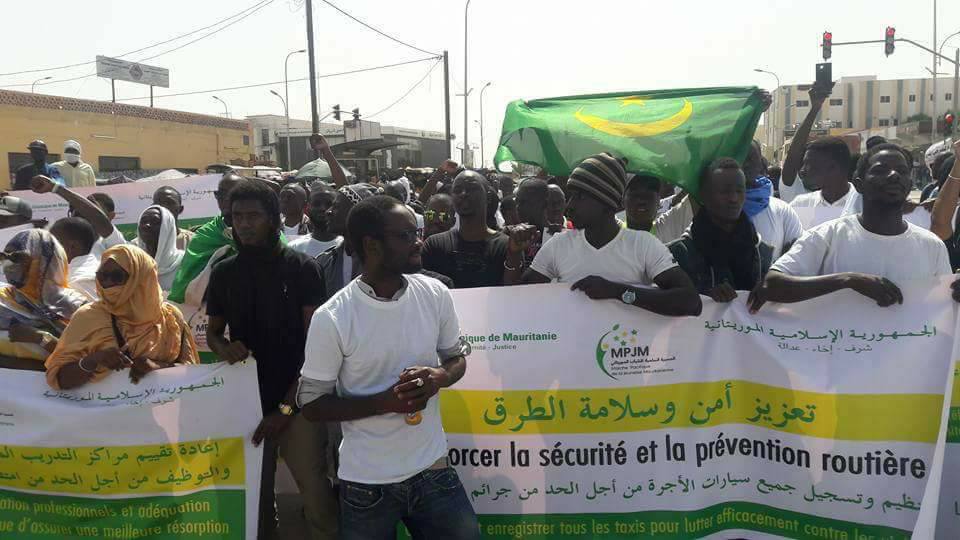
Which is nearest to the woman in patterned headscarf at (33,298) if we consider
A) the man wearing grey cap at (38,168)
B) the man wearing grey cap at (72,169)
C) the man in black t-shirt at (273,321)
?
the man in black t-shirt at (273,321)

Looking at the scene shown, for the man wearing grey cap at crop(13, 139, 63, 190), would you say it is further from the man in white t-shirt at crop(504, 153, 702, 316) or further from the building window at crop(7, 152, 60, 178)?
the building window at crop(7, 152, 60, 178)

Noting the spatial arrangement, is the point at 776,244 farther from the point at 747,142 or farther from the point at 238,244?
the point at 238,244

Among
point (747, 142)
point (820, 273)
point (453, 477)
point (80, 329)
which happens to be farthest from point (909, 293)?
point (80, 329)

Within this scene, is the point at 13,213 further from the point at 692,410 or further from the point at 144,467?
the point at 692,410

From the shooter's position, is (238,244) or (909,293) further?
(238,244)

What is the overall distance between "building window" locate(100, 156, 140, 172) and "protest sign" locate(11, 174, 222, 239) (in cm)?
2880

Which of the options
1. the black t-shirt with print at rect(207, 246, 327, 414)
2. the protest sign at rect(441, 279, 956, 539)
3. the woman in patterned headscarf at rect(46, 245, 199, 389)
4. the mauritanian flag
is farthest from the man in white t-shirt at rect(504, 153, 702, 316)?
the woman in patterned headscarf at rect(46, 245, 199, 389)

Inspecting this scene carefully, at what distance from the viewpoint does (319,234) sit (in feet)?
16.3

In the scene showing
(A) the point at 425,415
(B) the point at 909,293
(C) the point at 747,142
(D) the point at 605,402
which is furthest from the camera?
(C) the point at 747,142

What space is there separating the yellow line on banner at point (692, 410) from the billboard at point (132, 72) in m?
57.4

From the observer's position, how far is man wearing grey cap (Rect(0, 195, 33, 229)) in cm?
614

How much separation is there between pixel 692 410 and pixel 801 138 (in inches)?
137

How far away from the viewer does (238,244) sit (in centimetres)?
325

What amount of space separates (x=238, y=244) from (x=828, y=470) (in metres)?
2.63
